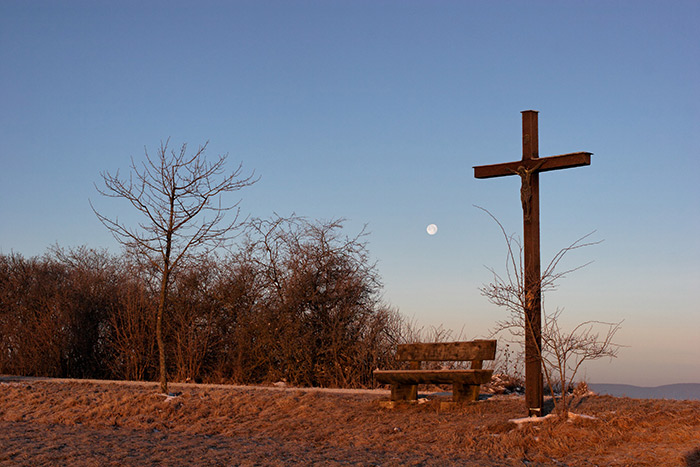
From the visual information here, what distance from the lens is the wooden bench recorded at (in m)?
9.94

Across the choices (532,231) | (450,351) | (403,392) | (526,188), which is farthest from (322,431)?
(526,188)

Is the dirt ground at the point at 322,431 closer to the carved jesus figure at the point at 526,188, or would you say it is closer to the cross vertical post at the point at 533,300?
the cross vertical post at the point at 533,300

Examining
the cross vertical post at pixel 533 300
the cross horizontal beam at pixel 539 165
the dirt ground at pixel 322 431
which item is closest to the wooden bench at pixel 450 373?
the dirt ground at pixel 322 431

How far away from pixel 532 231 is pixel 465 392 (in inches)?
108

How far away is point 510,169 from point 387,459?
473 cm

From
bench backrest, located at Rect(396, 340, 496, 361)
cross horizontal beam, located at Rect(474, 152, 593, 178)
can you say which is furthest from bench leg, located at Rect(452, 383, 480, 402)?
cross horizontal beam, located at Rect(474, 152, 593, 178)

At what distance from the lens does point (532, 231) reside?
9.37 metres

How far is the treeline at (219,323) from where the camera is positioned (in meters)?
16.9

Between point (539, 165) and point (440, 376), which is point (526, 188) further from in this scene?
point (440, 376)

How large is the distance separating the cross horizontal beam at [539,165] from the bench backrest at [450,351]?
2600mm

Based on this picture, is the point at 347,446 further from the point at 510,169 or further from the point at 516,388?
the point at 516,388

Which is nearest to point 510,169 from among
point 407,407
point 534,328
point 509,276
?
point 509,276

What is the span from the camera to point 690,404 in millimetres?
9656

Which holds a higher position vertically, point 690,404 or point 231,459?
point 690,404
